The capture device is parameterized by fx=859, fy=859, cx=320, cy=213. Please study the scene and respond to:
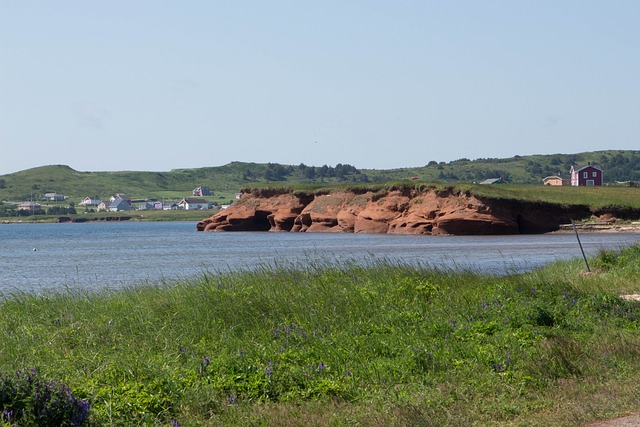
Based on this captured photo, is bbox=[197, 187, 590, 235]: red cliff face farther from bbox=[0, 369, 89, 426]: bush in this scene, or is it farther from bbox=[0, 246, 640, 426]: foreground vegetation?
bbox=[0, 369, 89, 426]: bush

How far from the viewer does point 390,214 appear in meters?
89.1

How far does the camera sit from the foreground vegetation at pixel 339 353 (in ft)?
32.6

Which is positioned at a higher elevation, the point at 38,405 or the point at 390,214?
the point at 38,405

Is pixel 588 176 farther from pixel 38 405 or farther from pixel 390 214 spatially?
pixel 38 405

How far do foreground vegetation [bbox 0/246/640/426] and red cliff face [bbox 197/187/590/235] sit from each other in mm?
61480

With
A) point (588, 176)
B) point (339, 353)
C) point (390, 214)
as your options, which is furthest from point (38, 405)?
point (588, 176)

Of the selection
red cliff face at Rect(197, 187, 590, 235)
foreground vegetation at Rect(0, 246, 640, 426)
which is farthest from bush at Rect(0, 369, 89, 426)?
red cliff face at Rect(197, 187, 590, 235)

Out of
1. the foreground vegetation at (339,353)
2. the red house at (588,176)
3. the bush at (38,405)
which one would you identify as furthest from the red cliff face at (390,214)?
the bush at (38,405)

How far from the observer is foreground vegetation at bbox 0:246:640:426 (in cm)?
992

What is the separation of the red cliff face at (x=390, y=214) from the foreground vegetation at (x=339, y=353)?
61480 mm

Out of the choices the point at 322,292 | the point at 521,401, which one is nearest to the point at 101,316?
the point at 322,292

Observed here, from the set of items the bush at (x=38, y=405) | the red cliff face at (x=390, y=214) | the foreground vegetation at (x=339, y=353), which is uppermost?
the bush at (x=38, y=405)

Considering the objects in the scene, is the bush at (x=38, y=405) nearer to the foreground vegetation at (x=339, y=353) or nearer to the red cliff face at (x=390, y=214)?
the foreground vegetation at (x=339, y=353)

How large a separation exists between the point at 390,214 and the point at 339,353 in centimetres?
7729
